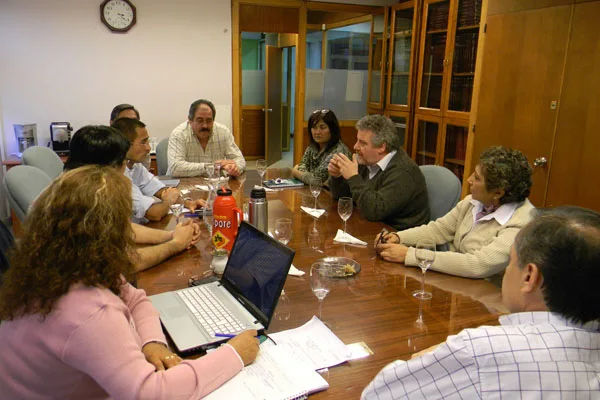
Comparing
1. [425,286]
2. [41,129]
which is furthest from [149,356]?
[41,129]

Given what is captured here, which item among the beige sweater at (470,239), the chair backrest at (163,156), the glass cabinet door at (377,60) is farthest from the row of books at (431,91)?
the beige sweater at (470,239)

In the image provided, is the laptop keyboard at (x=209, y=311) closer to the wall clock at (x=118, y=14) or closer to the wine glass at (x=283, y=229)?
the wine glass at (x=283, y=229)

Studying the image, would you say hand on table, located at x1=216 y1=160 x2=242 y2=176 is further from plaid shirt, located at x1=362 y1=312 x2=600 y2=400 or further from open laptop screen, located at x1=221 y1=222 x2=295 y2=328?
plaid shirt, located at x1=362 y1=312 x2=600 y2=400

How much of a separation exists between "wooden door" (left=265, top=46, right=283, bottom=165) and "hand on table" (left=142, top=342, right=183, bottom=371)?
21.0 ft

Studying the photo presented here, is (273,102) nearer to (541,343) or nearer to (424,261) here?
(424,261)

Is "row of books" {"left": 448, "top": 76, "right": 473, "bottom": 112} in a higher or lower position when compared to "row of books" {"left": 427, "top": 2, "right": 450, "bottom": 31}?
lower

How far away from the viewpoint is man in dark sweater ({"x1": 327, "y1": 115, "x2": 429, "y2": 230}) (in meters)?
2.40

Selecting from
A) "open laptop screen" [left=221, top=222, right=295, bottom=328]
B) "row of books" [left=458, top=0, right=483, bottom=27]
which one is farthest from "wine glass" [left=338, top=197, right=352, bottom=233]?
"row of books" [left=458, top=0, right=483, bottom=27]

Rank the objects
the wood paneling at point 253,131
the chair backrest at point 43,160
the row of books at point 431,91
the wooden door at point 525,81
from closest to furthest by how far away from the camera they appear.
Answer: the chair backrest at point 43,160 < the wooden door at point 525,81 < the row of books at point 431,91 < the wood paneling at point 253,131

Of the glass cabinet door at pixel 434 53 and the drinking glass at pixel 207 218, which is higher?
the glass cabinet door at pixel 434 53

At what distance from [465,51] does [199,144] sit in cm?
261

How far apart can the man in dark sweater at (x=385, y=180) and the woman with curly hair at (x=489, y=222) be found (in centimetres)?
34

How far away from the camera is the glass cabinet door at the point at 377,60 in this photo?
554cm

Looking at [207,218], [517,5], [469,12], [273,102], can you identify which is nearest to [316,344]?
[207,218]
